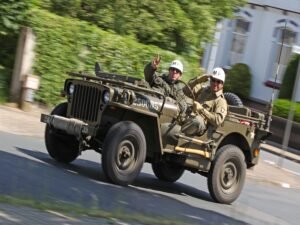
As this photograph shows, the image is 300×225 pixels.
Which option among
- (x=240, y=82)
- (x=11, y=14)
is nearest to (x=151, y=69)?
(x=11, y=14)

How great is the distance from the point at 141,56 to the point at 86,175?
7.79 meters

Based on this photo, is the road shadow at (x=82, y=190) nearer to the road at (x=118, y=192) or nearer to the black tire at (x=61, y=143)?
the road at (x=118, y=192)

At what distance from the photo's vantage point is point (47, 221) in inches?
289

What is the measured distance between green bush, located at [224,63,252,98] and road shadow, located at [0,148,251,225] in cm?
2013

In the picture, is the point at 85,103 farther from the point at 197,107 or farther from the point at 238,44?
the point at 238,44

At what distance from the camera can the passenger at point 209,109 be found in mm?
11008

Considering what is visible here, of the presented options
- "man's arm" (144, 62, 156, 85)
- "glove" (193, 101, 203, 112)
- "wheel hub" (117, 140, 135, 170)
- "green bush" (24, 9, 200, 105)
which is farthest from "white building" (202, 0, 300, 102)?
"wheel hub" (117, 140, 135, 170)

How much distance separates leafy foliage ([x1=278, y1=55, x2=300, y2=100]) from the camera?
94.9ft

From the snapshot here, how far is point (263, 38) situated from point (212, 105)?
21.3m

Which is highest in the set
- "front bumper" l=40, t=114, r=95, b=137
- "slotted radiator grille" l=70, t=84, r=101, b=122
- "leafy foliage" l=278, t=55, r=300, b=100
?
"leafy foliage" l=278, t=55, r=300, b=100

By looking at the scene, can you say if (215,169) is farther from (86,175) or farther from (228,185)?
(86,175)

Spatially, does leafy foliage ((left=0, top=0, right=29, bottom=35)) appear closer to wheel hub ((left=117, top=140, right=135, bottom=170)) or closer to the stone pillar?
the stone pillar

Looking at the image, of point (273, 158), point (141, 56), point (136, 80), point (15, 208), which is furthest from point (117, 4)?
point (15, 208)

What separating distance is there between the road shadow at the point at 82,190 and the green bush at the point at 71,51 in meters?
5.48
